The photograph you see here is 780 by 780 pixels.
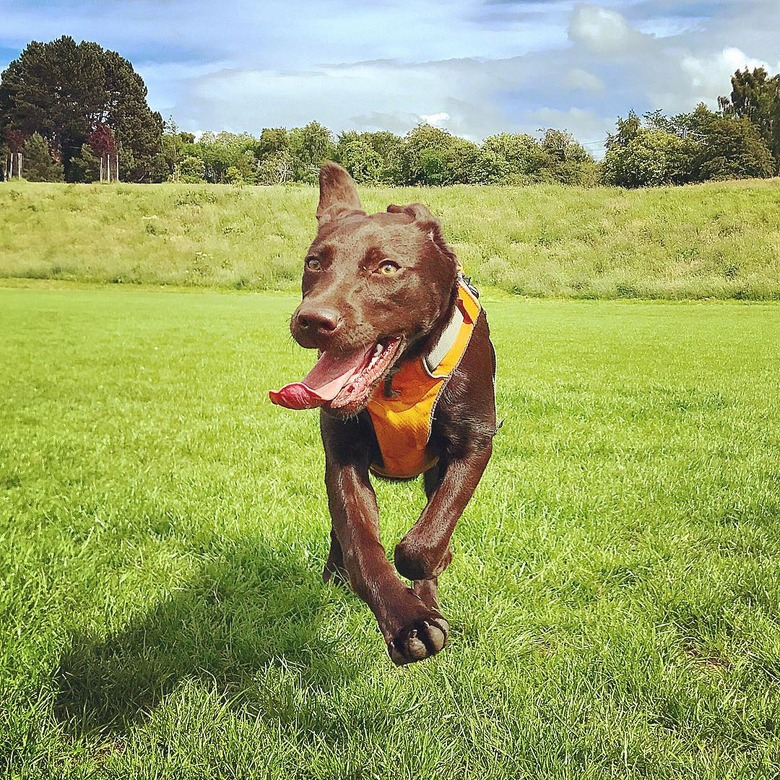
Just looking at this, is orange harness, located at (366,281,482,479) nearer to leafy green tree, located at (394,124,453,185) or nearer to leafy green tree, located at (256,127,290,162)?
leafy green tree, located at (394,124,453,185)

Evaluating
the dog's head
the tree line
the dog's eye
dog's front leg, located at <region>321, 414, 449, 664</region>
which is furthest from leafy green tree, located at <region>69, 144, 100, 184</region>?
the dog's eye

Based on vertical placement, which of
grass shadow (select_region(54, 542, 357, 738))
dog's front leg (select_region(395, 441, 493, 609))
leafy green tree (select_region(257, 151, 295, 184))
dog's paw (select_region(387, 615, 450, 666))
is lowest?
grass shadow (select_region(54, 542, 357, 738))

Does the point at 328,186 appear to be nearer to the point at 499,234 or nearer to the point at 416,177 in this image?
the point at 499,234

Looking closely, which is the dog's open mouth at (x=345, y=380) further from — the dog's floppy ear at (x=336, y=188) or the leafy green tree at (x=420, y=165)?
the leafy green tree at (x=420, y=165)

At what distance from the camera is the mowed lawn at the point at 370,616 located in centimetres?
278

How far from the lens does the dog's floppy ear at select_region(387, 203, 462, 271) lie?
2.66m

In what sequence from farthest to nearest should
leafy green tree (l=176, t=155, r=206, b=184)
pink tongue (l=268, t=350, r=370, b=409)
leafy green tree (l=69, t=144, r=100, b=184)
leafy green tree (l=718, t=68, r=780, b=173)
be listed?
leafy green tree (l=176, t=155, r=206, b=184) < leafy green tree (l=69, t=144, r=100, b=184) < leafy green tree (l=718, t=68, r=780, b=173) < pink tongue (l=268, t=350, r=370, b=409)

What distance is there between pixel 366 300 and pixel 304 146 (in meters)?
72.2

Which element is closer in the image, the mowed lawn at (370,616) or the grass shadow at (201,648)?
the mowed lawn at (370,616)

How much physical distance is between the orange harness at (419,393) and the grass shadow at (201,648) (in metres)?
1.09

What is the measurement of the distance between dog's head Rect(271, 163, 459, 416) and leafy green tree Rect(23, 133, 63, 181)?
76211 mm

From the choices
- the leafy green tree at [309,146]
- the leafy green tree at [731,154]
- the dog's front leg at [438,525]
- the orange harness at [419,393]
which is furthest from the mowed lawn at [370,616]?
the leafy green tree at [309,146]

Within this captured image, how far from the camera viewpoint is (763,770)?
2.69 meters

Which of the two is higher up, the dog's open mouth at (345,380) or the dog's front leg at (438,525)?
the dog's open mouth at (345,380)
